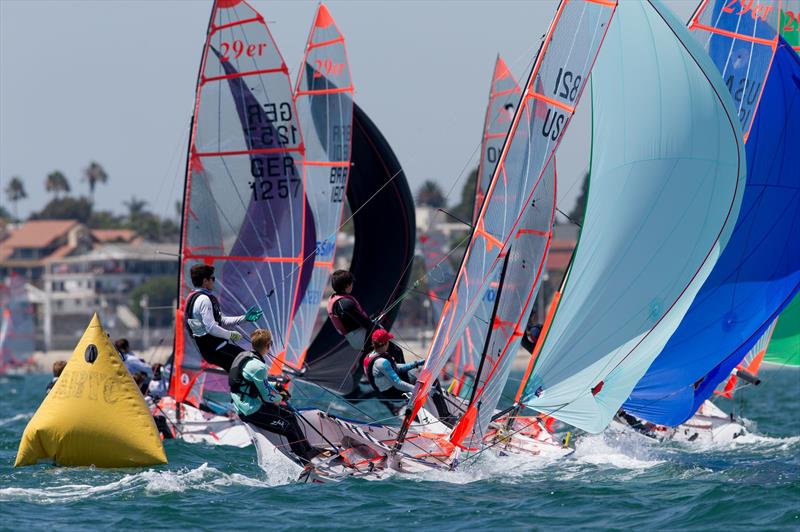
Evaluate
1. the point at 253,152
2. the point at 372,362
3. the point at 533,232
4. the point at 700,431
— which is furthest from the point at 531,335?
the point at 253,152

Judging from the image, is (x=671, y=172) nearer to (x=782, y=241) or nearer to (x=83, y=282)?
(x=782, y=241)

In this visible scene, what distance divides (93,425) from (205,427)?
15.1 ft

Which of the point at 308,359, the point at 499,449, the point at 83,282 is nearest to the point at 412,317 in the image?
the point at 83,282

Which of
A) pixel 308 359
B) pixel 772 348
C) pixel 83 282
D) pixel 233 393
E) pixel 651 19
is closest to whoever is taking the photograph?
pixel 233 393

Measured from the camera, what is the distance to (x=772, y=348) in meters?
15.6

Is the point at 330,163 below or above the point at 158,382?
above

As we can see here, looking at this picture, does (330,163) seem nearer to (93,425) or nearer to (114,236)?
(93,425)

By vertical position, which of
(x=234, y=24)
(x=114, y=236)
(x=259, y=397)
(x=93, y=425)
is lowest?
(x=114, y=236)

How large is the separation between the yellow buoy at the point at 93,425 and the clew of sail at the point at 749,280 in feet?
14.7

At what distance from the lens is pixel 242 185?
1653 cm

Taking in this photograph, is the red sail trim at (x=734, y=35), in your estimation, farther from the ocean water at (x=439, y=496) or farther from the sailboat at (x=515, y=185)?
the ocean water at (x=439, y=496)

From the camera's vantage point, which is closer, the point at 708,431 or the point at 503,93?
the point at 708,431

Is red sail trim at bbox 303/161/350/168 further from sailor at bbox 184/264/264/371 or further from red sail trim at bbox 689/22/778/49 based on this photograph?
sailor at bbox 184/264/264/371

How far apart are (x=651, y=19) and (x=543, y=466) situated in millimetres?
4180
